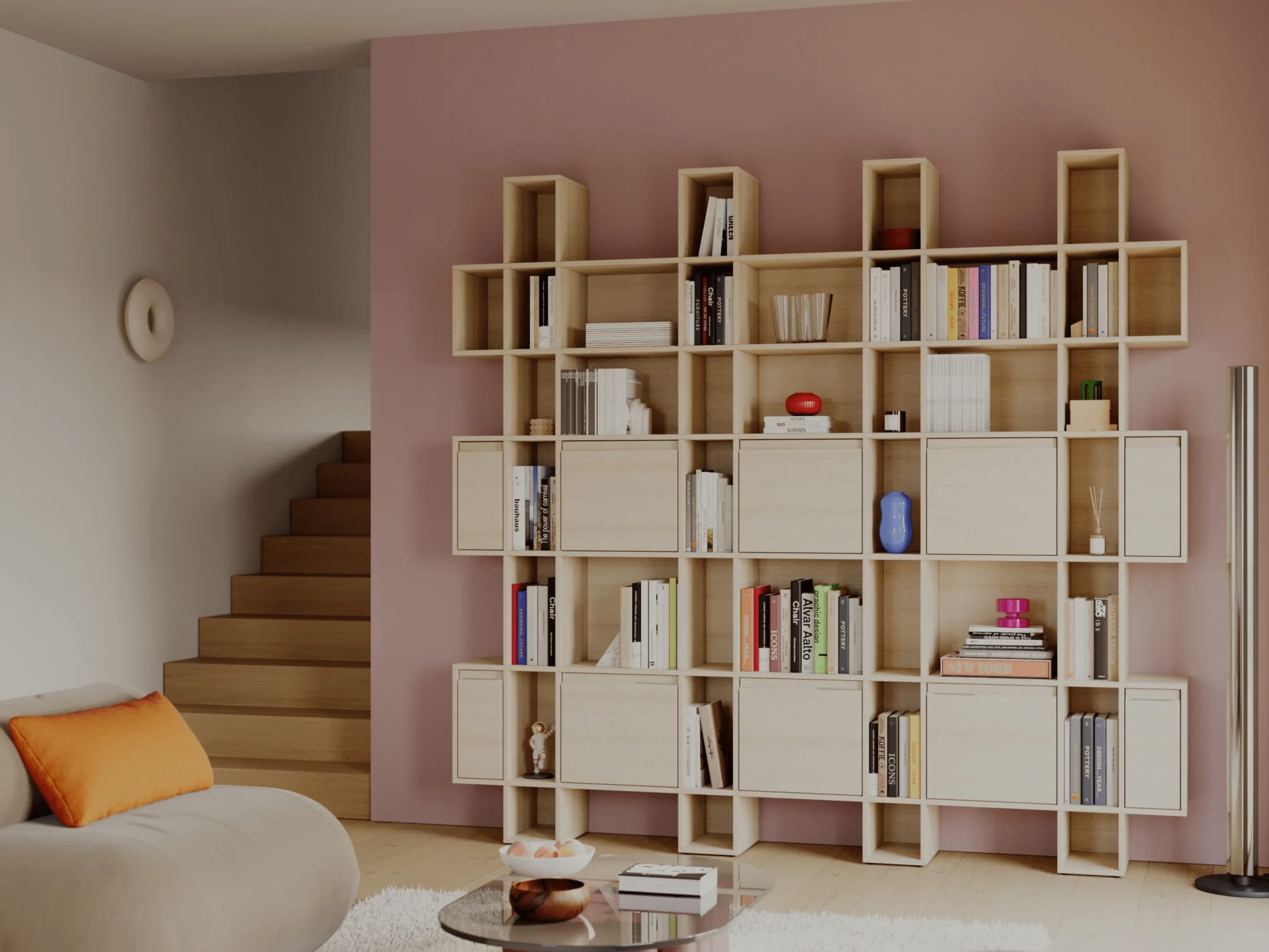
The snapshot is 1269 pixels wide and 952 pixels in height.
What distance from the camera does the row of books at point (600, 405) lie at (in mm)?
5086

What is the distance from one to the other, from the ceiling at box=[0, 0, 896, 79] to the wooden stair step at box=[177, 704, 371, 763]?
2.51 meters

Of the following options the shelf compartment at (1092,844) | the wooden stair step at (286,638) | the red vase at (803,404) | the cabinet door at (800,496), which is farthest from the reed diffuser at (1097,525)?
the wooden stair step at (286,638)

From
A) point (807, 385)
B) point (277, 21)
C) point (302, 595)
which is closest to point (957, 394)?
point (807, 385)

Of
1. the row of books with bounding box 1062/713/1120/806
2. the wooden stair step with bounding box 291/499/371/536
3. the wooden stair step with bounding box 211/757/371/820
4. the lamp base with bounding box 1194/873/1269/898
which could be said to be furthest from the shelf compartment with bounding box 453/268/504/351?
the lamp base with bounding box 1194/873/1269/898

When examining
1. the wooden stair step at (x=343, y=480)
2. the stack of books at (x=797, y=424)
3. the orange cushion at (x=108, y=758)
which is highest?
the stack of books at (x=797, y=424)

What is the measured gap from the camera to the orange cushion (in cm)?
359

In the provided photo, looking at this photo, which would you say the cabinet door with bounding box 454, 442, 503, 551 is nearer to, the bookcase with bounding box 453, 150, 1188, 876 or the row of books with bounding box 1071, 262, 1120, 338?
the bookcase with bounding box 453, 150, 1188, 876

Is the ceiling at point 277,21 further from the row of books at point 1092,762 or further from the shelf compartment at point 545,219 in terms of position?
the row of books at point 1092,762

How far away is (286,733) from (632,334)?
2109 mm

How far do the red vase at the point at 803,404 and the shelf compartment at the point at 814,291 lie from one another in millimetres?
254

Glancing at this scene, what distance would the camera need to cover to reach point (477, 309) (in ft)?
17.7

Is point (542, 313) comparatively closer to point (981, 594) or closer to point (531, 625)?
point (531, 625)

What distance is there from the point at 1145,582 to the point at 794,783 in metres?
1.31

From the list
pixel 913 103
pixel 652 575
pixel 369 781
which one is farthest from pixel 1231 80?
pixel 369 781
